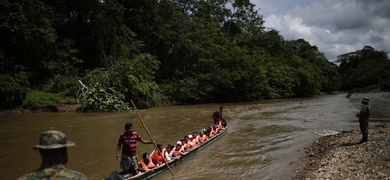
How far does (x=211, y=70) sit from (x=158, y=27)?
8.29 metres

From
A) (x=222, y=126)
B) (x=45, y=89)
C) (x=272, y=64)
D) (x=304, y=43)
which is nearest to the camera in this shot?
(x=222, y=126)

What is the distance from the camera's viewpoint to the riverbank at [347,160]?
8.05 metres

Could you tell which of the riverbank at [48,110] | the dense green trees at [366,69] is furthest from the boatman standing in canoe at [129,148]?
the dense green trees at [366,69]

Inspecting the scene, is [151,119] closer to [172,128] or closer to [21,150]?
[172,128]

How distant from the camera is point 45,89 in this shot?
27016 mm

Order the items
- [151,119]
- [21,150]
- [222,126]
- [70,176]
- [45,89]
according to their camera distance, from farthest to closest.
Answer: [45,89] < [151,119] < [222,126] < [21,150] < [70,176]

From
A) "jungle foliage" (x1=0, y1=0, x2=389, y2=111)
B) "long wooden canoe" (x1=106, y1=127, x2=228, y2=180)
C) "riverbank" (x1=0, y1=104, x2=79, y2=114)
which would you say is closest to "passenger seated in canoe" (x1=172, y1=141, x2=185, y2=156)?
"long wooden canoe" (x1=106, y1=127, x2=228, y2=180)

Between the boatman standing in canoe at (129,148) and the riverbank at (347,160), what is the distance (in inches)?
186

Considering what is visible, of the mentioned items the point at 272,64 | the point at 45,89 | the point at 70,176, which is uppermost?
the point at 272,64

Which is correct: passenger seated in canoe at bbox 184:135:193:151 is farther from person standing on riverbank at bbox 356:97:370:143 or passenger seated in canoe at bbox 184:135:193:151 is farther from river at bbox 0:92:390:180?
person standing on riverbank at bbox 356:97:370:143

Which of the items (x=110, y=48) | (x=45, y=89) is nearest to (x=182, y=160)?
(x=45, y=89)

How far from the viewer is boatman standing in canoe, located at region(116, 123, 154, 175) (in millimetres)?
8062

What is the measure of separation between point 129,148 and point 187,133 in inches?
371

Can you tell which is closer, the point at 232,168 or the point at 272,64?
the point at 232,168
